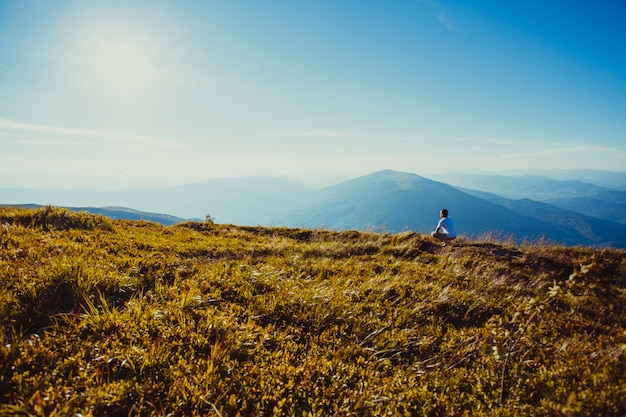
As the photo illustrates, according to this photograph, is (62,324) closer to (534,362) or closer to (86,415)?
(86,415)

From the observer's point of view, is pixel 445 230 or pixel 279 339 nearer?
pixel 279 339

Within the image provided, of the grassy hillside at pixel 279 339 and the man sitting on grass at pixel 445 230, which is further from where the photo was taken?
the man sitting on grass at pixel 445 230

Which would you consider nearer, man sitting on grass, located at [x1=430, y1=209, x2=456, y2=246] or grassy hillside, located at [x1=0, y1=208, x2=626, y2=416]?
grassy hillside, located at [x1=0, y1=208, x2=626, y2=416]

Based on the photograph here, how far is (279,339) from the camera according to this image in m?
4.97

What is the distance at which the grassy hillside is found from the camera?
11.3 feet

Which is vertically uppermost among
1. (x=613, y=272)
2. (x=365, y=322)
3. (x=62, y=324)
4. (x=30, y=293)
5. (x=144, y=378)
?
(x=30, y=293)

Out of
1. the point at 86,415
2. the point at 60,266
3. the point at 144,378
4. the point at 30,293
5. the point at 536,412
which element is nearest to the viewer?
the point at 86,415

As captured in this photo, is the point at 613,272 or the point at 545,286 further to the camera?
the point at 613,272

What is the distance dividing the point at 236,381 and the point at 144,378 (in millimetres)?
1103

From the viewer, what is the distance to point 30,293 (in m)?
4.95

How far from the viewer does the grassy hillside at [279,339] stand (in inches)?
136

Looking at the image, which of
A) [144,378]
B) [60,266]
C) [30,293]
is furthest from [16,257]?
[144,378]

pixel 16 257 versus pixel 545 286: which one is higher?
pixel 16 257

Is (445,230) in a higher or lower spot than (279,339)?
higher
